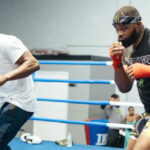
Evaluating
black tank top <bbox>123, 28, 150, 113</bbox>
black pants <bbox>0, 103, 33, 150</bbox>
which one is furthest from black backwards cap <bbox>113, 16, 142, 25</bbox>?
black pants <bbox>0, 103, 33, 150</bbox>

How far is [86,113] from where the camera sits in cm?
630

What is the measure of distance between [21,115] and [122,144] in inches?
148

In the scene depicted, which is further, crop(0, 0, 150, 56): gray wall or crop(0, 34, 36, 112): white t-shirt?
crop(0, 0, 150, 56): gray wall

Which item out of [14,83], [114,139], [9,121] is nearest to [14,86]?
[14,83]

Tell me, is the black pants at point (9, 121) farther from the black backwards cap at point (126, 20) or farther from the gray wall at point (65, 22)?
the gray wall at point (65, 22)

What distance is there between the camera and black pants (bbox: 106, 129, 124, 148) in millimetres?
4906

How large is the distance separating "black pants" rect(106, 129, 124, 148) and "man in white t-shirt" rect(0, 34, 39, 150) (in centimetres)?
329

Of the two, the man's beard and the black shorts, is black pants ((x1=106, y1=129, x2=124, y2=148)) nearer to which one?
the black shorts

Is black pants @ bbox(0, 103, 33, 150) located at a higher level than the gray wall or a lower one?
lower

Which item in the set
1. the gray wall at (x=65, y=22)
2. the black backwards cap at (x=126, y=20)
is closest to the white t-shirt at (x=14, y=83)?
the black backwards cap at (x=126, y=20)

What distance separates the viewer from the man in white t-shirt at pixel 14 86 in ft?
5.65

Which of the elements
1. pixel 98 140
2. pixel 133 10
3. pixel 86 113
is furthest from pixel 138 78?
pixel 86 113

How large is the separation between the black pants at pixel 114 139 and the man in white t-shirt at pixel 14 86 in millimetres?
3289

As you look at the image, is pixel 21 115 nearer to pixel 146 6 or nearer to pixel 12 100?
pixel 12 100
